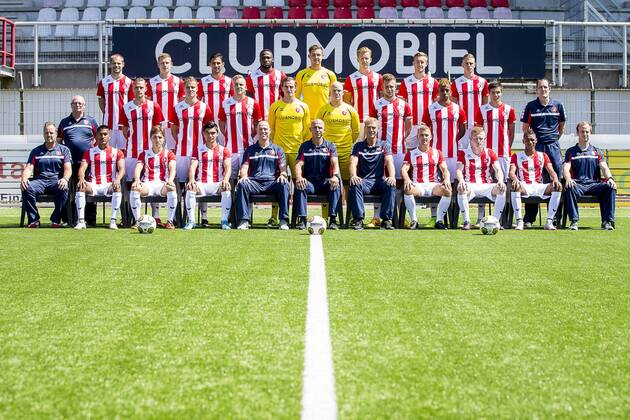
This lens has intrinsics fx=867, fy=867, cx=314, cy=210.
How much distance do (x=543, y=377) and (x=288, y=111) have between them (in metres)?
8.67

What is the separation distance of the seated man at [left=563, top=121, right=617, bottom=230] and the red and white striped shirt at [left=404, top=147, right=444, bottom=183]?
1.68 m

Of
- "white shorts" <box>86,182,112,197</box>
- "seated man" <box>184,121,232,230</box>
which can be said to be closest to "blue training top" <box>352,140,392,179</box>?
"seated man" <box>184,121,232,230</box>

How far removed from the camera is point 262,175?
35.5 feet

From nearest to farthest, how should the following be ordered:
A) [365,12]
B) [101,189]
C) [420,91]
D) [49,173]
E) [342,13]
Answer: [101,189], [49,173], [420,91], [342,13], [365,12]

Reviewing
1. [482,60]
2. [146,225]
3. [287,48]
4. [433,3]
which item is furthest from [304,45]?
[433,3]

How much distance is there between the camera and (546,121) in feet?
37.6

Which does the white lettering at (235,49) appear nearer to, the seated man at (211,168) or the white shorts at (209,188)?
the seated man at (211,168)

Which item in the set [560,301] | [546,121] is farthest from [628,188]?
[560,301]

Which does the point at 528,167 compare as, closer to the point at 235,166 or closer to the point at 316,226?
the point at 316,226

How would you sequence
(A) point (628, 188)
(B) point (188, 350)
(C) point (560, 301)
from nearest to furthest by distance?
(B) point (188, 350) < (C) point (560, 301) < (A) point (628, 188)

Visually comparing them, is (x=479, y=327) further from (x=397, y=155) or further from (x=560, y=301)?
(x=397, y=155)

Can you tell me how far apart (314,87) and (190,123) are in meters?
1.77

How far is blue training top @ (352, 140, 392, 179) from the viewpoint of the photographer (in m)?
10.8

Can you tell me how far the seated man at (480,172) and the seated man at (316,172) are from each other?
62.5 inches
